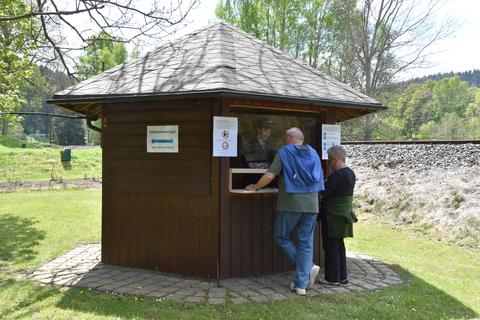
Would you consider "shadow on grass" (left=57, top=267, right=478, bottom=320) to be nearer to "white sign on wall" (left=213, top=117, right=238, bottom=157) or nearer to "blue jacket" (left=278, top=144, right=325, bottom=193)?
"blue jacket" (left=278, top=144, right=325, bottom=193)

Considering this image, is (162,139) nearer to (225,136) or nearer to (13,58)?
(225,136)

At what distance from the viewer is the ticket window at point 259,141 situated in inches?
243

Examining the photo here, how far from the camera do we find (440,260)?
24.4 ft

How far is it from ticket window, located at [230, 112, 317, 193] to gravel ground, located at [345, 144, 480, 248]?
4.56m

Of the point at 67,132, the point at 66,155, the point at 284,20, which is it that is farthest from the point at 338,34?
the point at 67,132

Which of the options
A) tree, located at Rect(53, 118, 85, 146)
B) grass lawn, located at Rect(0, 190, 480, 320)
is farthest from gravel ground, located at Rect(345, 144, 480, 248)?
tree, located at Rect(53, 118, 85, 146)

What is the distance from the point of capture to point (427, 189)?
1052cm

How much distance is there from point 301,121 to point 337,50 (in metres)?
20.4

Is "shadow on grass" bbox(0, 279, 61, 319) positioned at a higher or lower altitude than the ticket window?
lower

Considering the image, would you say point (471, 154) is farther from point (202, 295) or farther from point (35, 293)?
point (35, 293)

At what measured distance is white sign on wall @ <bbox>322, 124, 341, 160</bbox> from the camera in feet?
21.3

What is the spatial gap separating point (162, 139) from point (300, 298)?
9.10 ft

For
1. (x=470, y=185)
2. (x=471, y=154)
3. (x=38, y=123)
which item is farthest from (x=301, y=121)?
(x=38, y=123)

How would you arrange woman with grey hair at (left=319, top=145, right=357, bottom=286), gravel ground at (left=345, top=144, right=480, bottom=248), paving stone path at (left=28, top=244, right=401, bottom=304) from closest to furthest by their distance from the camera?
paving stone path at (left=28, top=244, right=401, bottom=304) < woman with grey hair at (left=319, top=145, right=357, bottom=286) < gravel ground at (left=345, top=144, right=480, bottom=248)
